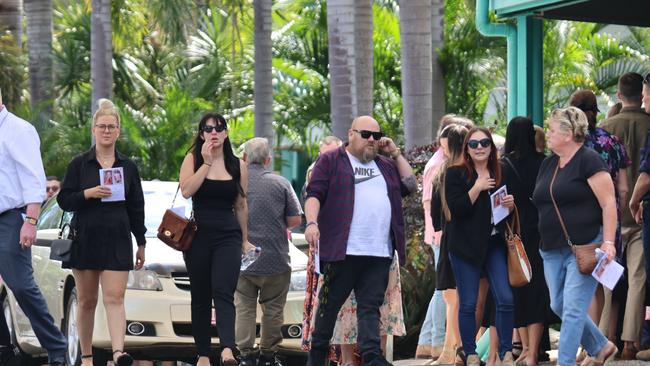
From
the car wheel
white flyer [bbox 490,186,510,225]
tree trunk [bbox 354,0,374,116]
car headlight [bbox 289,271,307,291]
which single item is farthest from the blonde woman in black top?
tree trunk [bbox 354,0,374,116]

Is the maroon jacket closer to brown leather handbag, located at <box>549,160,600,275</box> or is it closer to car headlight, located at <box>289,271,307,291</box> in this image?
brown leather handbag, located at <box>549,160,600,275</box>

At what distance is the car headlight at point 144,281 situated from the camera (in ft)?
38.6

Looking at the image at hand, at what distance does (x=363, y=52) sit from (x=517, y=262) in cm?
835

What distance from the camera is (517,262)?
1027 centimetres

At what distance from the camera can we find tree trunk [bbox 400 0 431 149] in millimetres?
17828

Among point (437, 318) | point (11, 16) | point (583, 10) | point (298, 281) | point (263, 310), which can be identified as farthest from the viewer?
point (11, 16)

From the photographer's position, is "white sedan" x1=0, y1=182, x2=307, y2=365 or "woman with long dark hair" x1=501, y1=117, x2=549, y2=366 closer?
"woman with long dark hair" x1=501, y1=117, x2=549, y2=366

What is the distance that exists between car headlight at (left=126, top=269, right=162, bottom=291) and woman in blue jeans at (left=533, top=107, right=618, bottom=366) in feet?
10.7

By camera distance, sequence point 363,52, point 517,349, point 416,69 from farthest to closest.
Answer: point 363,52
point 416,69
point 517,349

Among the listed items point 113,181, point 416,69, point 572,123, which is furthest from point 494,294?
point 416,69

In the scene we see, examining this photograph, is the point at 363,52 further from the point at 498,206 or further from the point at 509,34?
the point at 498,206

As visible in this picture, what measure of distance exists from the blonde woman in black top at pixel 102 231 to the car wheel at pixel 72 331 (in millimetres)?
1090

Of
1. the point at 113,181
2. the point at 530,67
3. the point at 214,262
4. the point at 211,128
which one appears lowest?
the point at 214,262

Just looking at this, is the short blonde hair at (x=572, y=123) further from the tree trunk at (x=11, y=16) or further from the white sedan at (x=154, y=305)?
the tree trunk at (x=11, y=16)
